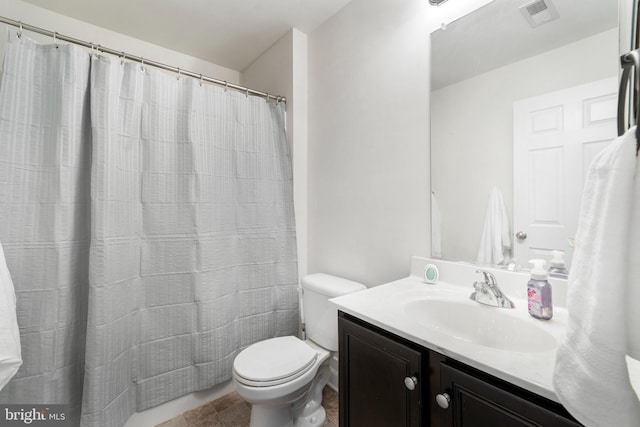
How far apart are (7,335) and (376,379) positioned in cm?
120

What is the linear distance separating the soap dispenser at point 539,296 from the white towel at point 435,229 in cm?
41

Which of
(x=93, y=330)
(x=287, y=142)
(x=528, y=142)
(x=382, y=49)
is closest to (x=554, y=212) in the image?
(x=528, y=142)

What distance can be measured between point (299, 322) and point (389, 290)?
1.04 meters

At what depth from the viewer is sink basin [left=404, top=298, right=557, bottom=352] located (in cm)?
84

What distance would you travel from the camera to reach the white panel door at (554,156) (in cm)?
90

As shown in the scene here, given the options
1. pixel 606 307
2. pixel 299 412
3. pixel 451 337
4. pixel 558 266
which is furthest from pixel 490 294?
pixel 299 412

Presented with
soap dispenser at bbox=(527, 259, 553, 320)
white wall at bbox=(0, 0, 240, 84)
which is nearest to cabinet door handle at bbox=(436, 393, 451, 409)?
soap dispenser at bbox=(527, 259, 553, 320)

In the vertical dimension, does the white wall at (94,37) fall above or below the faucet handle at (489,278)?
above

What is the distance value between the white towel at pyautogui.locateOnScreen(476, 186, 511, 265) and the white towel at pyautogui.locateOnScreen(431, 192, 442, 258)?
17cm

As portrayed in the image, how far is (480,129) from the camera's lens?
1190 millimetres

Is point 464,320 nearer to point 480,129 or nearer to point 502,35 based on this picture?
point 480,129

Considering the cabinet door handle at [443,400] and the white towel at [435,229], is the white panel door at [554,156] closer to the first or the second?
the white towel at [435,229]

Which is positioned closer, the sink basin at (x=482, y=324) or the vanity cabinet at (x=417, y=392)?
the vanity cabinet at (x=417, y=392)

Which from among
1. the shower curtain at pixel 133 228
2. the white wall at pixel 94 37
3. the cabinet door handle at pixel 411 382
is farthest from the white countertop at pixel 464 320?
the white wall at pixel 94 37
